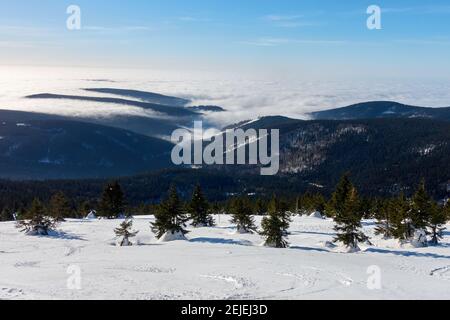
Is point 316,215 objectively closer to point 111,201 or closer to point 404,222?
point 404,222

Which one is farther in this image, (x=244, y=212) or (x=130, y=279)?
(x=244, y=212)

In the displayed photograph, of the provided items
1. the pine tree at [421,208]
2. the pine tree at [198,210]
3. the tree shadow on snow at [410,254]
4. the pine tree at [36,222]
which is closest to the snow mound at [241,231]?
the pine tree at [198,210]

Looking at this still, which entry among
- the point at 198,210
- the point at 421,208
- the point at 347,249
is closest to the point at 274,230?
the point at 347,249

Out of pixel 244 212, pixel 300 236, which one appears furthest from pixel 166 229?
pixel 300 236

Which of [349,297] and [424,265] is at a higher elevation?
[349,297]
